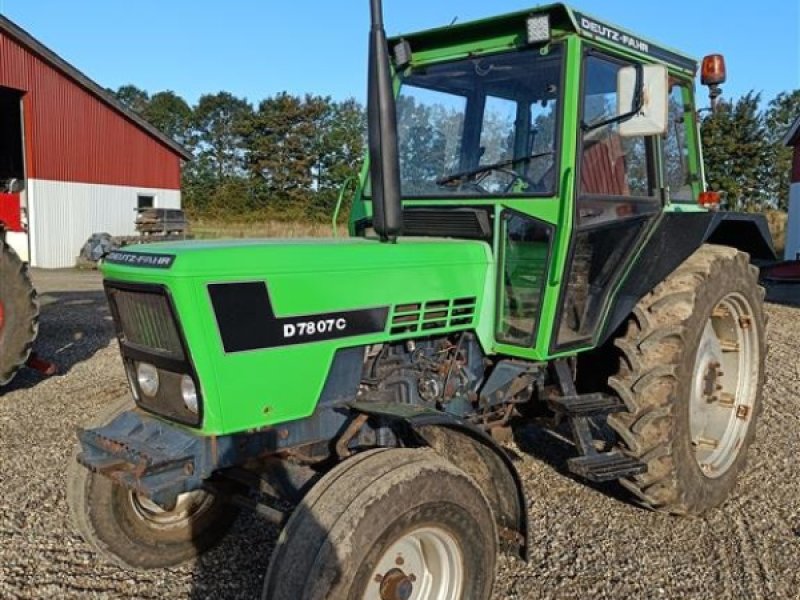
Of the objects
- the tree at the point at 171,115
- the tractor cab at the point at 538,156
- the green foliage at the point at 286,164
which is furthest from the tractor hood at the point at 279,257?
the tree at the point at 171,115

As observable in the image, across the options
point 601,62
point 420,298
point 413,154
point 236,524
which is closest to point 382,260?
point 420,298

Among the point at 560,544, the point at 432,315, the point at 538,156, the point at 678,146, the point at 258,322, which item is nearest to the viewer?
the point at 258,322

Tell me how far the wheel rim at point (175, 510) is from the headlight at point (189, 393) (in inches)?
34.0

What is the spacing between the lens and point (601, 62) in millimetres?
3447

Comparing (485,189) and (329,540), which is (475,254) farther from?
(329,540)

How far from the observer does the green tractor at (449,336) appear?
8.43 feet

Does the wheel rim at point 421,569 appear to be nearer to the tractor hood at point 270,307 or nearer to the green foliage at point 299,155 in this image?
the tractor hood at point 270,307

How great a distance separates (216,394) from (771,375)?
6262 mm

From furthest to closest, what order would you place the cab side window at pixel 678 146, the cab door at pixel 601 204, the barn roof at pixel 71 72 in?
the barn roof at pixel 71 72 < the cab side window at pixel 678 146 < the cab door at pixel 601 204

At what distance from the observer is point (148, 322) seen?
2695 mm

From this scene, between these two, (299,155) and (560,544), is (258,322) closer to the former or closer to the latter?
(560,544)

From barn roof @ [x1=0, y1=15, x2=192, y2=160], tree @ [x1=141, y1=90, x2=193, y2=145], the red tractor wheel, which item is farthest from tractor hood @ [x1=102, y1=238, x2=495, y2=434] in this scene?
tree @ [x1=141, y1=90, x2=193, y2=145]

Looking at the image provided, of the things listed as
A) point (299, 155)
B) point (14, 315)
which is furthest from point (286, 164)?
point (14, 315)

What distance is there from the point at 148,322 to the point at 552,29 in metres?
2.12
